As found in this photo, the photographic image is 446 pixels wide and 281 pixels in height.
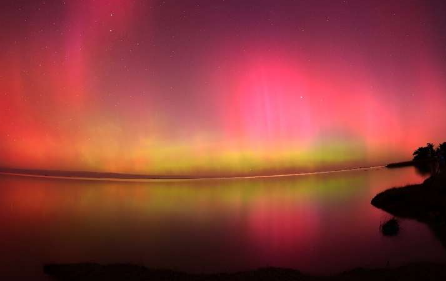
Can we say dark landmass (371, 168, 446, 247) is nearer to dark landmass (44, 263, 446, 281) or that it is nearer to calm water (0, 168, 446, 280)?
calm water (0, 168, 446, 280)

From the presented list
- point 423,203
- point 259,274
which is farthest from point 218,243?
point 423,203

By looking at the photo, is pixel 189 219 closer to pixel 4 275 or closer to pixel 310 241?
pixel 310 241

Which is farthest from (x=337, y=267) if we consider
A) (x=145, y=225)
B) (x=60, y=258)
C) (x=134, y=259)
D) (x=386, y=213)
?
(x=145, y=225)

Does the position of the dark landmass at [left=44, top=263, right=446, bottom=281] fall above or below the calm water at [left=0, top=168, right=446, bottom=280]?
above

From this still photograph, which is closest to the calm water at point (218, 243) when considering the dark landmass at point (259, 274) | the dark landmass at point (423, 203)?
the dark landmass at point (423, 203)

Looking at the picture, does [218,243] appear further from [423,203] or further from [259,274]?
[423,203]

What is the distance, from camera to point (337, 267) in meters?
17.9

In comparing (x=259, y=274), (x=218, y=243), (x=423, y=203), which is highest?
(x=259, y=274)

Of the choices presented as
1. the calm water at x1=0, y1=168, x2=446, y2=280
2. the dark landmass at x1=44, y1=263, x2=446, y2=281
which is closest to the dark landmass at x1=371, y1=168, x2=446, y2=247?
the calm water at x1=0, y1=168, x2=446, y2=280

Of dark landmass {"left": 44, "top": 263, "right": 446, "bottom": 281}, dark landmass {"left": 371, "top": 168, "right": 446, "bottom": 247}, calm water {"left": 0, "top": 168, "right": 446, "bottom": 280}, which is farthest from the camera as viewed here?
dark landmass {"left": 371, "top": 168, "right": 446, "bottom": 247}

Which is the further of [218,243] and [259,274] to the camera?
[218,243]

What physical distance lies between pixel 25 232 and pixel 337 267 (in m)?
29.0

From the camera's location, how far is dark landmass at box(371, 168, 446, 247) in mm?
26723

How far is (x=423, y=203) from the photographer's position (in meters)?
31.6
